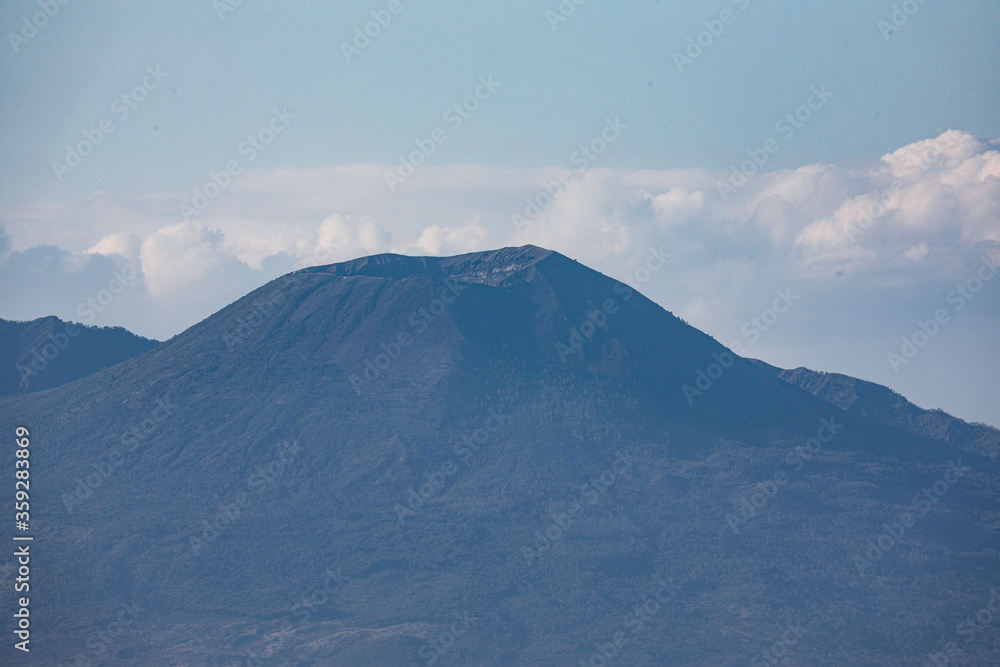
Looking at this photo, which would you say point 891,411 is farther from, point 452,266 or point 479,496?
point 479,496

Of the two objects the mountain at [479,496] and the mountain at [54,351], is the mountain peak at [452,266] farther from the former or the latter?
the mountain at [54,351]

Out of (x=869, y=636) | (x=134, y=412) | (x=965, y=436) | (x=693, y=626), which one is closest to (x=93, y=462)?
(x=134, y=412)

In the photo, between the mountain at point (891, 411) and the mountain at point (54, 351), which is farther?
the mountain at point (891, 411)

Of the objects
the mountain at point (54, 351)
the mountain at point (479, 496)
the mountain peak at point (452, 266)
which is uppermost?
the mountain peak at point (452, 266)

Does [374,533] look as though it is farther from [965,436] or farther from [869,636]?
[965,436]

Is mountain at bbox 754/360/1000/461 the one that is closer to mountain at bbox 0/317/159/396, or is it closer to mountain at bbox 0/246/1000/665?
mountain at bbox 0/246/1000/665

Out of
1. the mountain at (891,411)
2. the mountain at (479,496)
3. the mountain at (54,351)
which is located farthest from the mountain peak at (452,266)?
the mountain at (891,411)

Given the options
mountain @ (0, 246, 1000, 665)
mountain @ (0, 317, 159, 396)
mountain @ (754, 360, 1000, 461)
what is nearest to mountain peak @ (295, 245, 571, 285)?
mountain @ (0, 246, 1000, 665)
